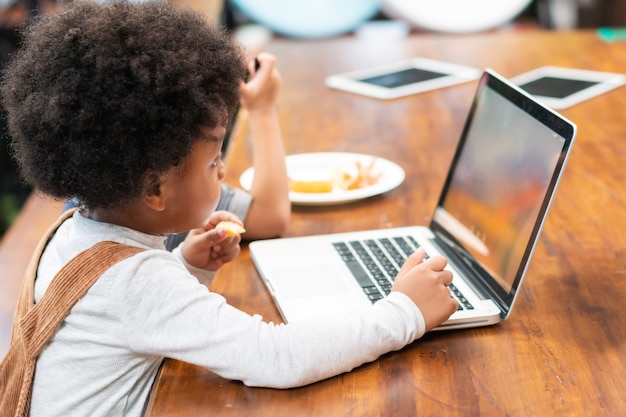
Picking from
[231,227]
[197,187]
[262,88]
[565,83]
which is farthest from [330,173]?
[565,83]

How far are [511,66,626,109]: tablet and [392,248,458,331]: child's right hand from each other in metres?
0.92

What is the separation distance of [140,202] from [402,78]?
1234 mm

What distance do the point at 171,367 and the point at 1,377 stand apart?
227 mm

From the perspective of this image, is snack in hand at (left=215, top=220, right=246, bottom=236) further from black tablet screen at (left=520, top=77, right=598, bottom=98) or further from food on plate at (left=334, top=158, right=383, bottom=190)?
black tablet screen at (left=520, top=77, right=598, bottom=98)

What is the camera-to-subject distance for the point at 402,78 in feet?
6.77

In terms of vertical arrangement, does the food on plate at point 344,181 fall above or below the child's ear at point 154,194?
below

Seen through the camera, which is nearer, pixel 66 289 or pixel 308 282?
pixel 66 289

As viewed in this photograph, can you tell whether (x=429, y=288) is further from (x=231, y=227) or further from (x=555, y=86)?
(x=555, y=86)

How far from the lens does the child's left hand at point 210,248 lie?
1.15m

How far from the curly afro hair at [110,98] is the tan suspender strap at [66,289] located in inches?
2.4

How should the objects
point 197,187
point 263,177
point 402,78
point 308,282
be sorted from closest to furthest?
point 197,187 → point 308,282 → point 263,177 → point 402,78

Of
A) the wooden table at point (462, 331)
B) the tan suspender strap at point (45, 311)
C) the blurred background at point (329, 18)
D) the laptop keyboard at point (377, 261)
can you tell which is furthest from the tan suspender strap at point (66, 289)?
the blurred background at point (329, 18)

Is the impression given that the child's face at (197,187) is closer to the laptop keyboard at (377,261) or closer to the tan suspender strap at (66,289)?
the tan suspender strap at (66,289)

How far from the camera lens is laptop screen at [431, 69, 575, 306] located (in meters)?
0.98
